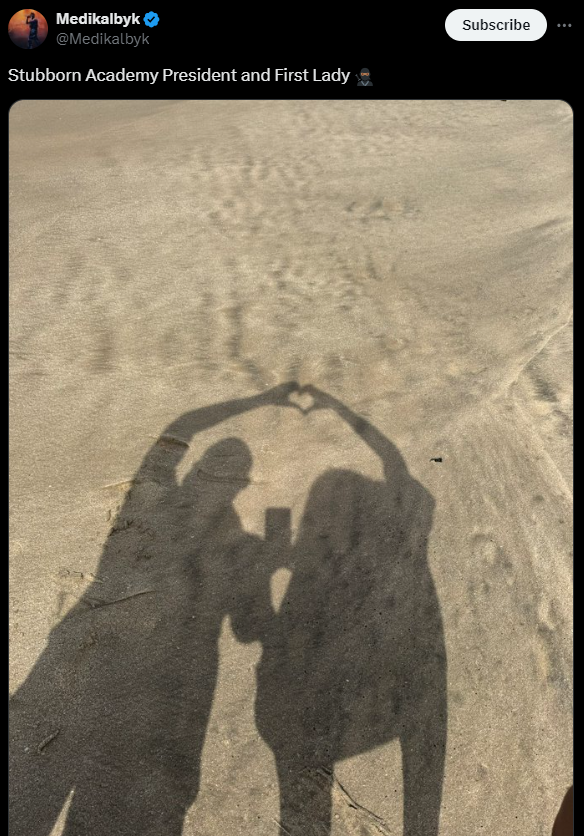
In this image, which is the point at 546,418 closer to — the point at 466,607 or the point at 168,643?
the point at 466,607

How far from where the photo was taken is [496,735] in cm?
308

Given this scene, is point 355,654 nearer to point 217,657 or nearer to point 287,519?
point 217,657

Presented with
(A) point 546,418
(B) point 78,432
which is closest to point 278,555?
(B) point 78,432

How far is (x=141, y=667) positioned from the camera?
3.26 m

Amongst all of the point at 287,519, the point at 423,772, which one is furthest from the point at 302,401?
the point at 423,772

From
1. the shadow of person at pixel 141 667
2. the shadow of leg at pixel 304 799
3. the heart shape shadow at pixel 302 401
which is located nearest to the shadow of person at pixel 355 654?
the shadow of leg at pixel 304 799

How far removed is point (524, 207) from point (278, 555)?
6015 mm

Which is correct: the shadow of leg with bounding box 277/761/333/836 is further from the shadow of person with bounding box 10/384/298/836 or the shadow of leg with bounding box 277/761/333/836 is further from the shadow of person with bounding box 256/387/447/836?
the shadow of person with bounding box 10/384/298/836
